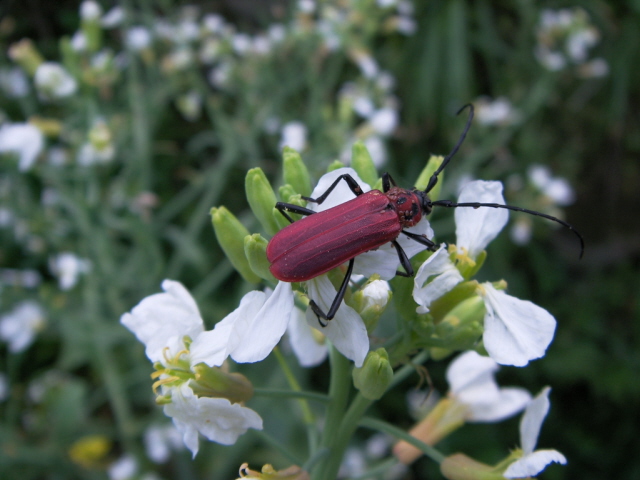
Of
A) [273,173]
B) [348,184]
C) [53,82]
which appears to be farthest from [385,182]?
[273,173]

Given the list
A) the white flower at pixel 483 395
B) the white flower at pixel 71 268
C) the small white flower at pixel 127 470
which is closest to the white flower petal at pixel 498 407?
the white flower at pixel 483 395

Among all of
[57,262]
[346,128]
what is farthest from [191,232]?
[346,128]

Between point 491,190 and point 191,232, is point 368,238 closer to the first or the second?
point 491,190

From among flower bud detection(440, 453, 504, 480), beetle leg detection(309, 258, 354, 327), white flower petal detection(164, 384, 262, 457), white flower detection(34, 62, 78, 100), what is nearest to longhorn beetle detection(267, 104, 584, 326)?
beetle leg detection(309, 258, 354, 327)

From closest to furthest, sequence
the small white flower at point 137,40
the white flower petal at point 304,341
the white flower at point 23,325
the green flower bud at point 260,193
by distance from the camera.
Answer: the green flower bud at point 260,193 → the white flower petal at point 304,341 → the white flower at point 23,325 → the small white flower at point 137,40

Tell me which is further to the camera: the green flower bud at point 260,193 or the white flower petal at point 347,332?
the green flower bud at point 260,193

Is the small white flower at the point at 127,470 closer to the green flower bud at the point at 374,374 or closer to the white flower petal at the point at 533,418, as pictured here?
the green flower bud at the point at 374,374
